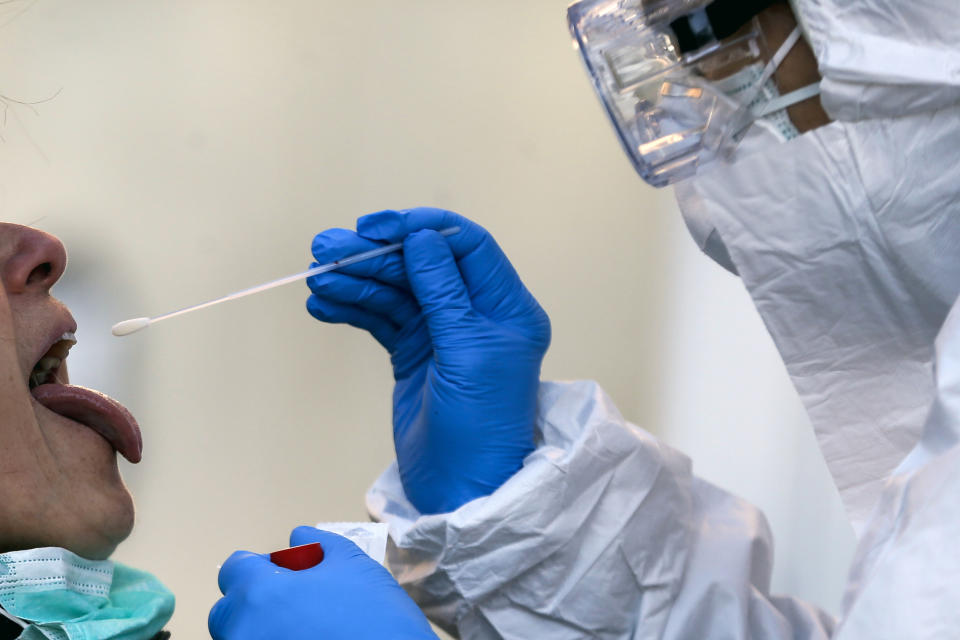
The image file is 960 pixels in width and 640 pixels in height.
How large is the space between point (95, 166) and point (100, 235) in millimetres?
138

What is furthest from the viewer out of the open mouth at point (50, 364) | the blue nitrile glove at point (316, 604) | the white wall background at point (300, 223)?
the white wall background at point (300, 223)

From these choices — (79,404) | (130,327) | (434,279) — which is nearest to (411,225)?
(434,279)

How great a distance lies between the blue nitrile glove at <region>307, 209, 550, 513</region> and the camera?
1.27m

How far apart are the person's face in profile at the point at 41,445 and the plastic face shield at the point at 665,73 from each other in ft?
2.54

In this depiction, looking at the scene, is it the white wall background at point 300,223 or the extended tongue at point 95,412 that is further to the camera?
the white wall background at point 300,223

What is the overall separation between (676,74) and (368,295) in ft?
2.01

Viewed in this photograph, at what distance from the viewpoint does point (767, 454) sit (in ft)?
5.83

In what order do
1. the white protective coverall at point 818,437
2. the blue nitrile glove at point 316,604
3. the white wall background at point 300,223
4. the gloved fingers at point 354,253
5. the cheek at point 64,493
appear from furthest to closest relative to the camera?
the white wall background at point 300,223 < the gloved fingers at point 354,253 < the cheek at point 64,493 < the blue nitrile glove at point 316,604 < the white protective coverall at point 818,437

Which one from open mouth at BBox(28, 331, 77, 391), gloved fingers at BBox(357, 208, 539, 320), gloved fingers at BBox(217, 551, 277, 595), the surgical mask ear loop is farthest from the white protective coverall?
open mouth at BBox(28, 331, 77, 391)

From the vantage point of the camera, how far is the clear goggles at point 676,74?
2.97 feet

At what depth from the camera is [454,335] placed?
129 cm

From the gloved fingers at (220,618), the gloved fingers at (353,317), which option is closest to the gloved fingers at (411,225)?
the gloved fingers at (353,317)

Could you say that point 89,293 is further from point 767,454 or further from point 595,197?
point 767,454

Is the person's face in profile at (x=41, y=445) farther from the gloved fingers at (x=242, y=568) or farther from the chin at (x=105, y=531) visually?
the gloved fingers at (x=242, y=568)
